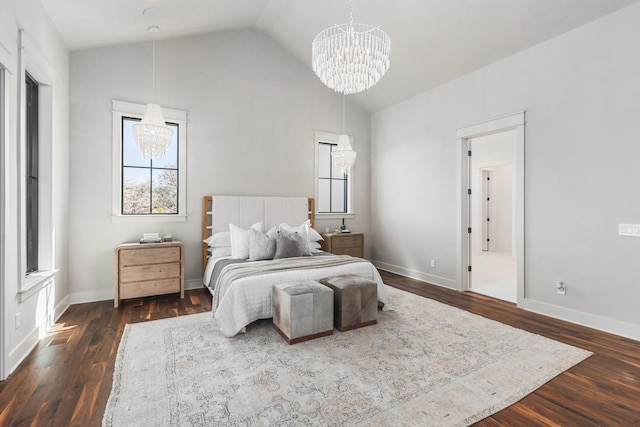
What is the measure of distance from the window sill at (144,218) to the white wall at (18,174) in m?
0.55

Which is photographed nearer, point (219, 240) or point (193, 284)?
point (219, 240)

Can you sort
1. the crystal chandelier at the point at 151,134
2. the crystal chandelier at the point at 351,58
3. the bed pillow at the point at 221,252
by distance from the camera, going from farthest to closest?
the bed pillow at the point at 221,252 → the crystal chandelier at the point at 151,134 → the crystal chandelier at the point at 351,58

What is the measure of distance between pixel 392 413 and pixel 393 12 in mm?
4289

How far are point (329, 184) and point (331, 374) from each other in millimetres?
4218

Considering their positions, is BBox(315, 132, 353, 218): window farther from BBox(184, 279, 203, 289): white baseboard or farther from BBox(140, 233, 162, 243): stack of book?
BBox(140, 233, 162, 243): stack of book

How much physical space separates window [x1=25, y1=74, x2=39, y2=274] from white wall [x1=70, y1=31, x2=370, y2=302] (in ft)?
2.81

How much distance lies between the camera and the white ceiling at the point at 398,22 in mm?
3297

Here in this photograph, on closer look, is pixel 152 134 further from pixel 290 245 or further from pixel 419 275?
pixel 419 275

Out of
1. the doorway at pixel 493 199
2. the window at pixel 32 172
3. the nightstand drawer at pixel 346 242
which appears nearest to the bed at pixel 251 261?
the nightstand drawer at pixel 346 242

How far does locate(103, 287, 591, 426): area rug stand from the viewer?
1873 millimetres

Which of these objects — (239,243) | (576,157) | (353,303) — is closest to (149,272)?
(239,243)

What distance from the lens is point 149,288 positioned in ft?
13.3

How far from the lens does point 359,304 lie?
3.15 m

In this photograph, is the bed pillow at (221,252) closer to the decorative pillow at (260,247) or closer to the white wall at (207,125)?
the white wall at (207,125)
